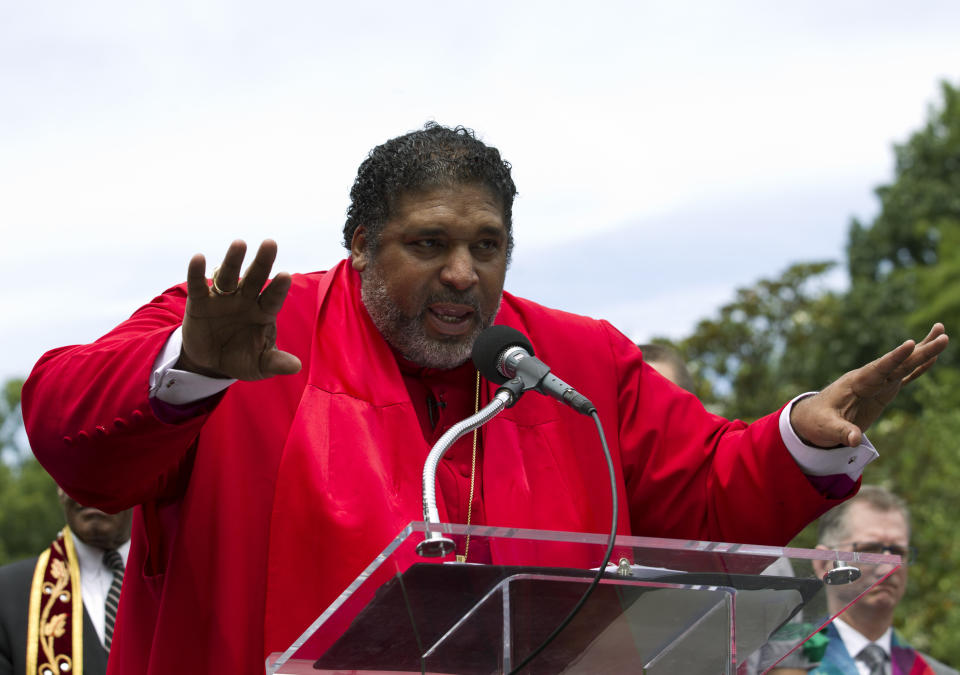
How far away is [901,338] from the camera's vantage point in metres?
25.7

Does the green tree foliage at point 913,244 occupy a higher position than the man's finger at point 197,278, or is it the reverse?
the green tree foliage at point 913,244

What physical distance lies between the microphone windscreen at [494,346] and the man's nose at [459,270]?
0.61 metres

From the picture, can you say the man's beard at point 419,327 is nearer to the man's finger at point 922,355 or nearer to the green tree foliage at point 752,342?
the man's finger at point 922,355

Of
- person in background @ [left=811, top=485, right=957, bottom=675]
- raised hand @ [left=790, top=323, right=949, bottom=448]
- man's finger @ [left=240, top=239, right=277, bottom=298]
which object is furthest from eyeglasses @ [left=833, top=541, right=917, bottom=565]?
man's finger @ [left=240, top=239, right=277, bottom=298]

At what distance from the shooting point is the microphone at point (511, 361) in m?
2.74

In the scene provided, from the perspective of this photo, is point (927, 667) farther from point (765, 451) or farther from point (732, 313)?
point (732, 313)

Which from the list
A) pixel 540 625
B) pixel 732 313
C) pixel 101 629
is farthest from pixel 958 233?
pixel 540 625

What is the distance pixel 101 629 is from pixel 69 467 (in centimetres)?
286

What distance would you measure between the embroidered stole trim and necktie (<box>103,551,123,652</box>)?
0.36 feet

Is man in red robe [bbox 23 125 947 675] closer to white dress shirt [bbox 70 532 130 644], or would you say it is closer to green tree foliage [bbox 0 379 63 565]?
white dress shirt [bbox 70 532 130 644]

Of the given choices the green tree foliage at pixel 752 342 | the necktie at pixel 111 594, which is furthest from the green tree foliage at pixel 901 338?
the necktie at pixel 111 594

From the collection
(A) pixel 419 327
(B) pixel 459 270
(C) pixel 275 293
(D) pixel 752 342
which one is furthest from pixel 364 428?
(D) pixel 752 342

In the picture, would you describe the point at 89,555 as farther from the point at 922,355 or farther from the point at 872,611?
the point at 922,355

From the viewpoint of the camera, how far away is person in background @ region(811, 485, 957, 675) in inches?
217
